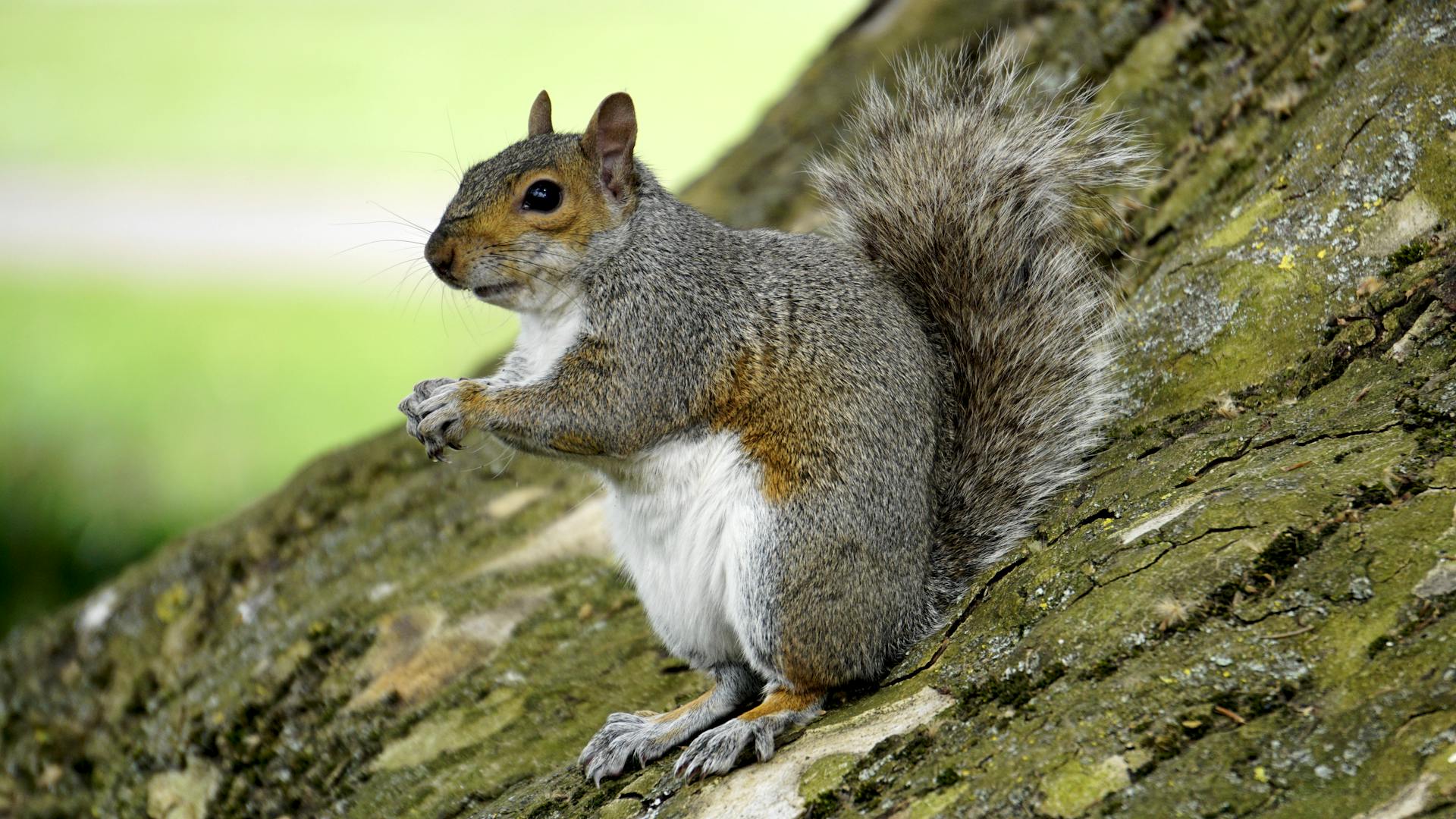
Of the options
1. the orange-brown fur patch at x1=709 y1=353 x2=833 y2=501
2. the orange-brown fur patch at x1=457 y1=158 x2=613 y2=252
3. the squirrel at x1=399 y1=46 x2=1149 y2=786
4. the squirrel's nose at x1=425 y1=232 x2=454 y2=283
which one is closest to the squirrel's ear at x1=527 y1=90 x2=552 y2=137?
the squirrel at x1=399 y1=46 x2=1149 y2=786

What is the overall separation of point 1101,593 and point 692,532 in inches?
25.0

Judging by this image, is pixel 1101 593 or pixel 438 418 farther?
pixel 438 418

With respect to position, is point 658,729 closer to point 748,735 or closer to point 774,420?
point 748,735

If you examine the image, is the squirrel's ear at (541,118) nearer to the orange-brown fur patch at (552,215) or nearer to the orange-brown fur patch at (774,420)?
the orange-brown fur patch at (552,215)

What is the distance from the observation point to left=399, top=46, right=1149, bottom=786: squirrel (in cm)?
184

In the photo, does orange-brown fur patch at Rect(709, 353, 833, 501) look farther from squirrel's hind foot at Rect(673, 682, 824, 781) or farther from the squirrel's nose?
the squirrel's nose

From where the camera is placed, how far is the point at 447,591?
2824 millimetres

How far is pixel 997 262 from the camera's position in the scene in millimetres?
2082

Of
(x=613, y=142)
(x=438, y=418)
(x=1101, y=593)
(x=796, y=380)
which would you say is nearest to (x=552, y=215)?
(x=613, y=142)

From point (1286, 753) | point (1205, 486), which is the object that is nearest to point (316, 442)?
point (1205, 486)

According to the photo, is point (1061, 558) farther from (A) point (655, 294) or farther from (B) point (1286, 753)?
(A) point (655, 294)

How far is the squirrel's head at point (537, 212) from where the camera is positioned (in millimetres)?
2053

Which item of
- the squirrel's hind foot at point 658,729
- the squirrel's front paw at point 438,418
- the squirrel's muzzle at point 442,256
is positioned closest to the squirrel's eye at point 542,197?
the squirrel's muzzle at point 442,256

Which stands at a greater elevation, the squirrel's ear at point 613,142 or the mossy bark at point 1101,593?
the squirrel's ear at point 613,142
